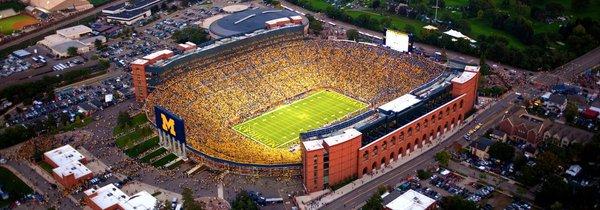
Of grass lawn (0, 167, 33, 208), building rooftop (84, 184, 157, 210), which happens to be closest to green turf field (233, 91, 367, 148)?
building rooftop (84, 184, 157, 210)

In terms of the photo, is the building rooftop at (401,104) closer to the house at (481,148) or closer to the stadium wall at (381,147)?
the stadium wall at (381,147)

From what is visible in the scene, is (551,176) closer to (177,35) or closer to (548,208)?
(548,208)

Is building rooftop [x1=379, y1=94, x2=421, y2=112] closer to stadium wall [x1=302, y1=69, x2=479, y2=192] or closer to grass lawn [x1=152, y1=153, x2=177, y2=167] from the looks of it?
stadium wall [x1=302, y1=69, x2=479, y2=192]

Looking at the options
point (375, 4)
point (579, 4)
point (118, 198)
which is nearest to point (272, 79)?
point (118, 198)

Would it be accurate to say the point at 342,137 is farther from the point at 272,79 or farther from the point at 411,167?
the point at 272,79

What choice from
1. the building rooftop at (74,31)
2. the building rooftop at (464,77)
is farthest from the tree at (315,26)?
the building rooftop at (74,31)
